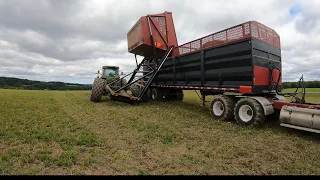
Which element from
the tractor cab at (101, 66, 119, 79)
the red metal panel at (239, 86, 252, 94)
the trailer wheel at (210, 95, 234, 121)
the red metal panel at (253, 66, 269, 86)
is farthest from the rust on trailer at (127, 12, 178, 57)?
the red metal panel at (253, 66, 269, 86)

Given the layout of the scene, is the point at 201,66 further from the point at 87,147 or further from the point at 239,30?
the point at 87,147

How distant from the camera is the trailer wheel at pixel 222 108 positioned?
6500 mm

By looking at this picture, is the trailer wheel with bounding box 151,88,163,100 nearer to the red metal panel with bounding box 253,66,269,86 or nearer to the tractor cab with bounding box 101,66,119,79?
the tractor cab with bounding box 101,66,119,79

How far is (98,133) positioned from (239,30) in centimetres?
522

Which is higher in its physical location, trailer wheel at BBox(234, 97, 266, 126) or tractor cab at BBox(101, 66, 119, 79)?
tractor cab at BBox(101, 66, 119, 79)

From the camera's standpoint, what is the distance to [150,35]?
1005 centimetres

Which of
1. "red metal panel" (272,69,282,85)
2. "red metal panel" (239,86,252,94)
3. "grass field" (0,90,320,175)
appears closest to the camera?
"grass field" (0,90,320,175)

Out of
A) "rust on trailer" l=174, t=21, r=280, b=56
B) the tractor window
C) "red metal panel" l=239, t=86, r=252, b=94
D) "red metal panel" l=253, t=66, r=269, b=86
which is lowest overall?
"red metal panel" l=239, t=86, r=252, b=94

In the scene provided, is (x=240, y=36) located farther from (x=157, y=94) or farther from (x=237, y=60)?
(x=157, y=94)

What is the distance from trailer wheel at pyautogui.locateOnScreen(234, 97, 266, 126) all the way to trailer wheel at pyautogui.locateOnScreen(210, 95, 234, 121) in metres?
0.34

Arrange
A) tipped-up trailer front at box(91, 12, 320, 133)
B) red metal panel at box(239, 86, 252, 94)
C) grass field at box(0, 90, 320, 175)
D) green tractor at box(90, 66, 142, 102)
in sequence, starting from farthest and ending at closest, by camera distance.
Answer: green tractor at box(90, 66, 142, 102)
red metal panel at box(239, 86, 252, 94)
tipped-up trailer front at box(91, 12, 320, 133)
grass field at box(0, 90, 320, 175)

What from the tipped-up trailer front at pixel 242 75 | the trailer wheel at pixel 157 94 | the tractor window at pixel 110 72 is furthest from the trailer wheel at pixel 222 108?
the tractor window at pixel 110 72

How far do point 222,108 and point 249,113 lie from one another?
1024 millimetres

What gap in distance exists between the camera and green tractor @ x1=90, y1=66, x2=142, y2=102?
432 inches
